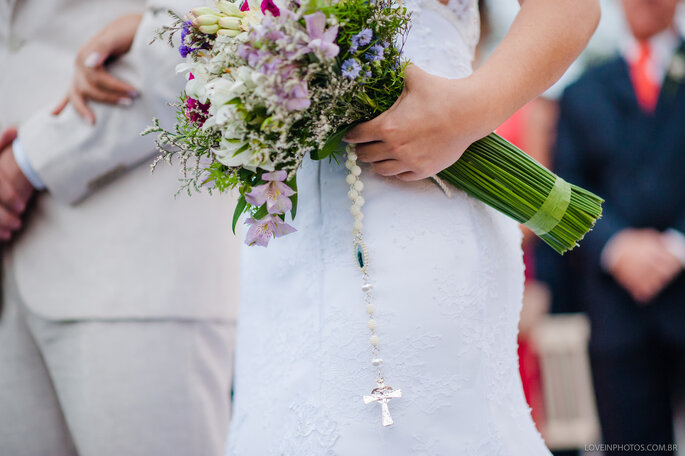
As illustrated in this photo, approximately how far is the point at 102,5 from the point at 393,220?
133 cm

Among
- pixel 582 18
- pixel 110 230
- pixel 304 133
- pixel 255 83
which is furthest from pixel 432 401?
pixel 110 230

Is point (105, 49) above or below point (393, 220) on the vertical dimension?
above

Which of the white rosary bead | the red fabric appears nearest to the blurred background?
the red fabric

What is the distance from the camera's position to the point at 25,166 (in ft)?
6.77

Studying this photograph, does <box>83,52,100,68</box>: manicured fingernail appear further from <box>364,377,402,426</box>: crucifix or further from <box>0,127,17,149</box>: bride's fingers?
<box>364,377,402,426</box>: crucifix

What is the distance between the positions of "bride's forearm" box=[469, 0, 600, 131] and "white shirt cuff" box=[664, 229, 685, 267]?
2.18 metres

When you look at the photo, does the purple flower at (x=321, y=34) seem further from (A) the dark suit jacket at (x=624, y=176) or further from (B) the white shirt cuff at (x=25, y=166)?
(A) the dark suit jacket at (x=624, y=176)

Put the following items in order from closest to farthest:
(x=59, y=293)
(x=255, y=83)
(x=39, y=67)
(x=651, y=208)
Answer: (x=255, y=83), (x=59, y=293), (x=39, y=67), (x=651, y=208)

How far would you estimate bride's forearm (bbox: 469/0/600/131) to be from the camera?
1.48 meters

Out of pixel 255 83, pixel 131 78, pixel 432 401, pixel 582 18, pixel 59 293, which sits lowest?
pixel 432 401

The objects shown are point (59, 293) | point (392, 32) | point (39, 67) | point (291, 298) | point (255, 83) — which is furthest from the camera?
point (39, 67)

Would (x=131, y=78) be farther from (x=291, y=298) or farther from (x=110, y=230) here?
(x=291, y=298)

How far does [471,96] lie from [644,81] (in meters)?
2.75

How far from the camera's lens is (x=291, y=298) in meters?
1.54
